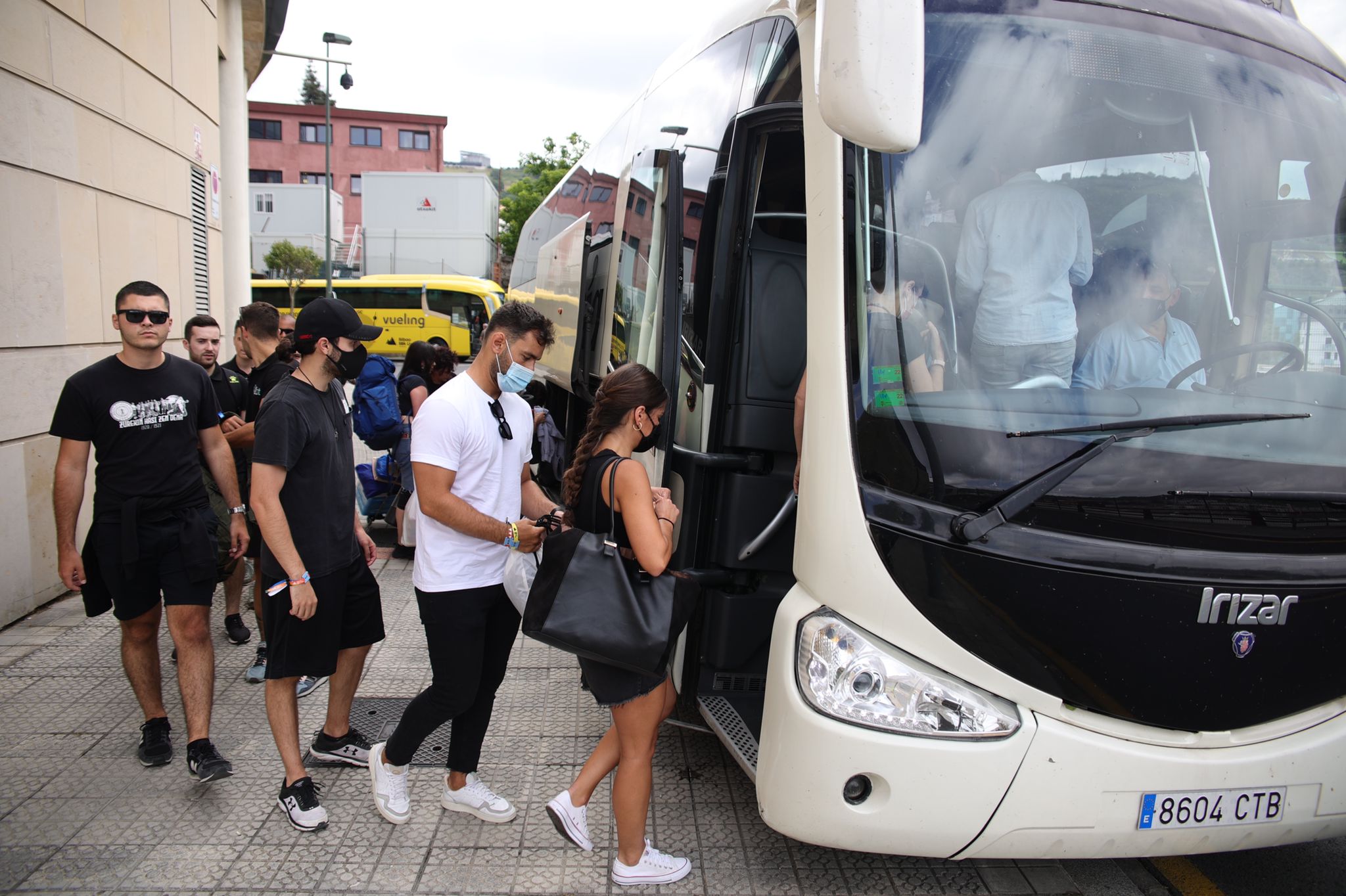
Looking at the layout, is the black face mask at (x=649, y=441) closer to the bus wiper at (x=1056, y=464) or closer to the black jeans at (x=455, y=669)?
the black jeans at (x=455, y=669)

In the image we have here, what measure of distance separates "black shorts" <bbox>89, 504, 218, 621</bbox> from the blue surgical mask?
1488 millimetres

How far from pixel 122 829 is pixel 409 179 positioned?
1663 inches

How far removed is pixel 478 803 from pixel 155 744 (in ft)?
4.74

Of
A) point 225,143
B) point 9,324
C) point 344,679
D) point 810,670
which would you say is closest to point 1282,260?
point 810,670

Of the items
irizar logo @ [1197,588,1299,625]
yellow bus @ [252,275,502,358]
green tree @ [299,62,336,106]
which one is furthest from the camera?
green tree @ [299,62,336,106]

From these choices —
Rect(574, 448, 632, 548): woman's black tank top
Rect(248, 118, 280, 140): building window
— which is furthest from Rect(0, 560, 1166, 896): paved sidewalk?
Rect(248, 118, 280, 140): building window

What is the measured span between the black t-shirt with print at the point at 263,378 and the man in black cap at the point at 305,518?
146cm

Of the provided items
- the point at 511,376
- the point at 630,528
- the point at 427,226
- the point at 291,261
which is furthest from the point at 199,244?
the point at 291,261

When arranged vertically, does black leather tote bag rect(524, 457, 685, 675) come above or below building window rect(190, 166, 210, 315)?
below

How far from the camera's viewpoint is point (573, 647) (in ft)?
9.01

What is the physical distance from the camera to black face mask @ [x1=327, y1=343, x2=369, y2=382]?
135 inches

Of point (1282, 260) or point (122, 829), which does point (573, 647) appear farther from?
point (1282, 260)

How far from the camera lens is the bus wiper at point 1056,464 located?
2.37 m

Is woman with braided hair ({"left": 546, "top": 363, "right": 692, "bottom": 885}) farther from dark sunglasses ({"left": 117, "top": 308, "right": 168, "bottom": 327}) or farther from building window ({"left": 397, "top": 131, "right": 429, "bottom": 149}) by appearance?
building window ({"left": 397, "top": 131, "right": 429, "bottom": 149})
